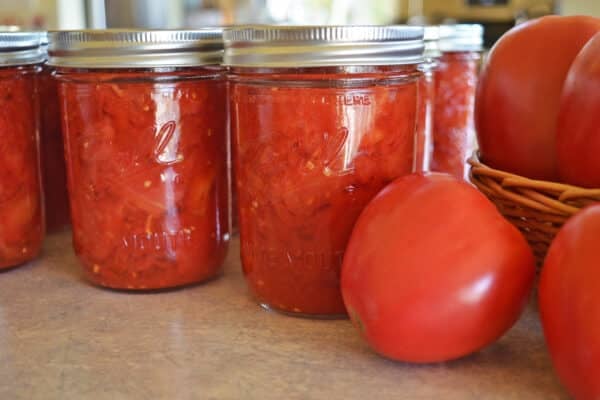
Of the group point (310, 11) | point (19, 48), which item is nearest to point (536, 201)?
point (19, 48)

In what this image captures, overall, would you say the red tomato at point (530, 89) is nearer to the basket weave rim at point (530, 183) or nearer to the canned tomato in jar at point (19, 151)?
the basket weave rim at point (530, 183)

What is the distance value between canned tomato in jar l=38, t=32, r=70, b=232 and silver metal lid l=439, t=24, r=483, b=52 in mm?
498

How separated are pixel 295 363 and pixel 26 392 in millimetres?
209

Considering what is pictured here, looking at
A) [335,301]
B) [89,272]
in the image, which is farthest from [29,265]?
[335,301]

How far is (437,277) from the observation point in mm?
551

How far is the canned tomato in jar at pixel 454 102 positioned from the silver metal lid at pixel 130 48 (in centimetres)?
39

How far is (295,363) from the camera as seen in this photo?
603mm

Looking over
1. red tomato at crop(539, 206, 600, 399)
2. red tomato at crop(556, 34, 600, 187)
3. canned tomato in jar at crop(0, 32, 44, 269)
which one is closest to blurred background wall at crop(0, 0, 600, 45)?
canned tomato in jar at crop(0, 32, 44, 269)

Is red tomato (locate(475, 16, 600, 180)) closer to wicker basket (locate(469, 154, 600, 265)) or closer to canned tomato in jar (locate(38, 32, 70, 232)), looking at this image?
wicker basket (locate(469, 154, 600, 265))

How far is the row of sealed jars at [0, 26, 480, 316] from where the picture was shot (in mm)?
644

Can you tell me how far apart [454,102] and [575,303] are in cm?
53

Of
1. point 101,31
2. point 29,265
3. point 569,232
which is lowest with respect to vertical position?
point 29,265

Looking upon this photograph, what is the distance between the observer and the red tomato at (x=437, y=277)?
1.81ft

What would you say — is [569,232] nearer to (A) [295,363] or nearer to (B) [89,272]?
(A) [295,363]
